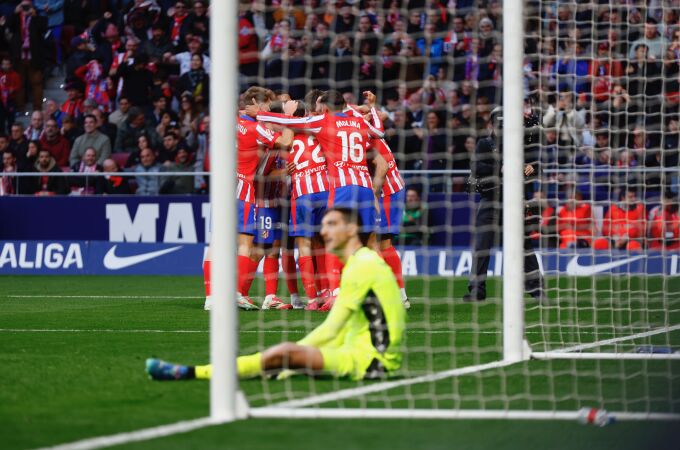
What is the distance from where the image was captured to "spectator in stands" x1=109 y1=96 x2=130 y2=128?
19280mm

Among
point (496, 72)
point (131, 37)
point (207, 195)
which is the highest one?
point (131, 37)

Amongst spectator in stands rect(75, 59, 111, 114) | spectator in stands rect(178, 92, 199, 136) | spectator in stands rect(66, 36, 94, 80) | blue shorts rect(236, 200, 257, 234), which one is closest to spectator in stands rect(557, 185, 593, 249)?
blue shorts rect(236, 200, 257, 234)

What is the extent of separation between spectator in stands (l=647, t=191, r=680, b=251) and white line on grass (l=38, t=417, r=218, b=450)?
9392 millimetres

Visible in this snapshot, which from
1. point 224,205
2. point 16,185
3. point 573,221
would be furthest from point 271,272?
point 16,185

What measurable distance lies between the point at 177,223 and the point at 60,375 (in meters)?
10.3

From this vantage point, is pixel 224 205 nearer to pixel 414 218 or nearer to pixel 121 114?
pixel 414 218

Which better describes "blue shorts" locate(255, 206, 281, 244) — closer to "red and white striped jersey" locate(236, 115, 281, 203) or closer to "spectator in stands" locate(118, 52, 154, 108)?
"red and white striped jersey" locate(236, 115, 281, 203)

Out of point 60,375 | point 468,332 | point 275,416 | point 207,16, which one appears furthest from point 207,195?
point 275,416

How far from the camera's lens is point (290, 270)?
1216cm

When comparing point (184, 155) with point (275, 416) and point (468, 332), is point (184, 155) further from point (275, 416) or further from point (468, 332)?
point (275, 416)

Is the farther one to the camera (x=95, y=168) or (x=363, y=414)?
(x=95, y=168)

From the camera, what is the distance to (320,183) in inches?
457

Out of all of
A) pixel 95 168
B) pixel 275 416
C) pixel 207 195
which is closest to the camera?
pixel 275 416

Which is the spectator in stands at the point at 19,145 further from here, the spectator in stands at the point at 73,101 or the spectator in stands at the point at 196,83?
the spectator in stands at the point at 196,83
